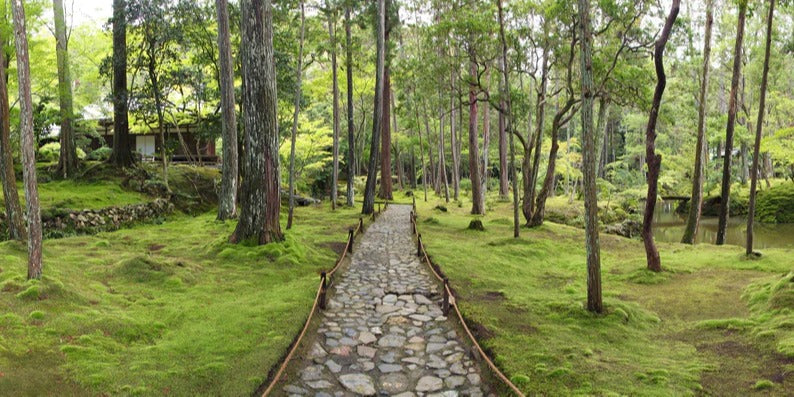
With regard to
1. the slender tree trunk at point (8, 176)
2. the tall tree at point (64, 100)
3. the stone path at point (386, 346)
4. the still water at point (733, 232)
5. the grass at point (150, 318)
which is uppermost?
the tall tree at point (64, 100)

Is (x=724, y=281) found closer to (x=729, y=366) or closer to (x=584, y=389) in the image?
(x=729, y=366)

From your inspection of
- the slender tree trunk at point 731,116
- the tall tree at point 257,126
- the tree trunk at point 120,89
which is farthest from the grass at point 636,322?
the tree trunk at point 120,89

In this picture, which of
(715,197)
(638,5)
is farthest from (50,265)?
(715,197)

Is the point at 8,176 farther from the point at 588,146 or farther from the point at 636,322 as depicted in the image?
the point at 636,322

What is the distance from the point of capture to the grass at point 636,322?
4449 millimetres

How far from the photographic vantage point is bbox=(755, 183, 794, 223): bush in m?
24.6

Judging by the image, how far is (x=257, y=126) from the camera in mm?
10445

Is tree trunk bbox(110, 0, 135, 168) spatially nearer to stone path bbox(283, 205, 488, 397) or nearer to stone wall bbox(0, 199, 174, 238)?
stone wall bbox(0, 199, 174, 238)

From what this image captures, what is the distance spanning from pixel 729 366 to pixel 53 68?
22.7 meters

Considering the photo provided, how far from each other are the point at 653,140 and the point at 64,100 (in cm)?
1956

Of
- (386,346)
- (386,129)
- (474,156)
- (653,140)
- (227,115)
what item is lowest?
(386,346)

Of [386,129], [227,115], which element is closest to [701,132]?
[227,115]

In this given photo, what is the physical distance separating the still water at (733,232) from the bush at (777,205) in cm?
76

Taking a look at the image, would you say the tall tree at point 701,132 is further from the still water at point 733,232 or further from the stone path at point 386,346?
the stone path at point 386,346
